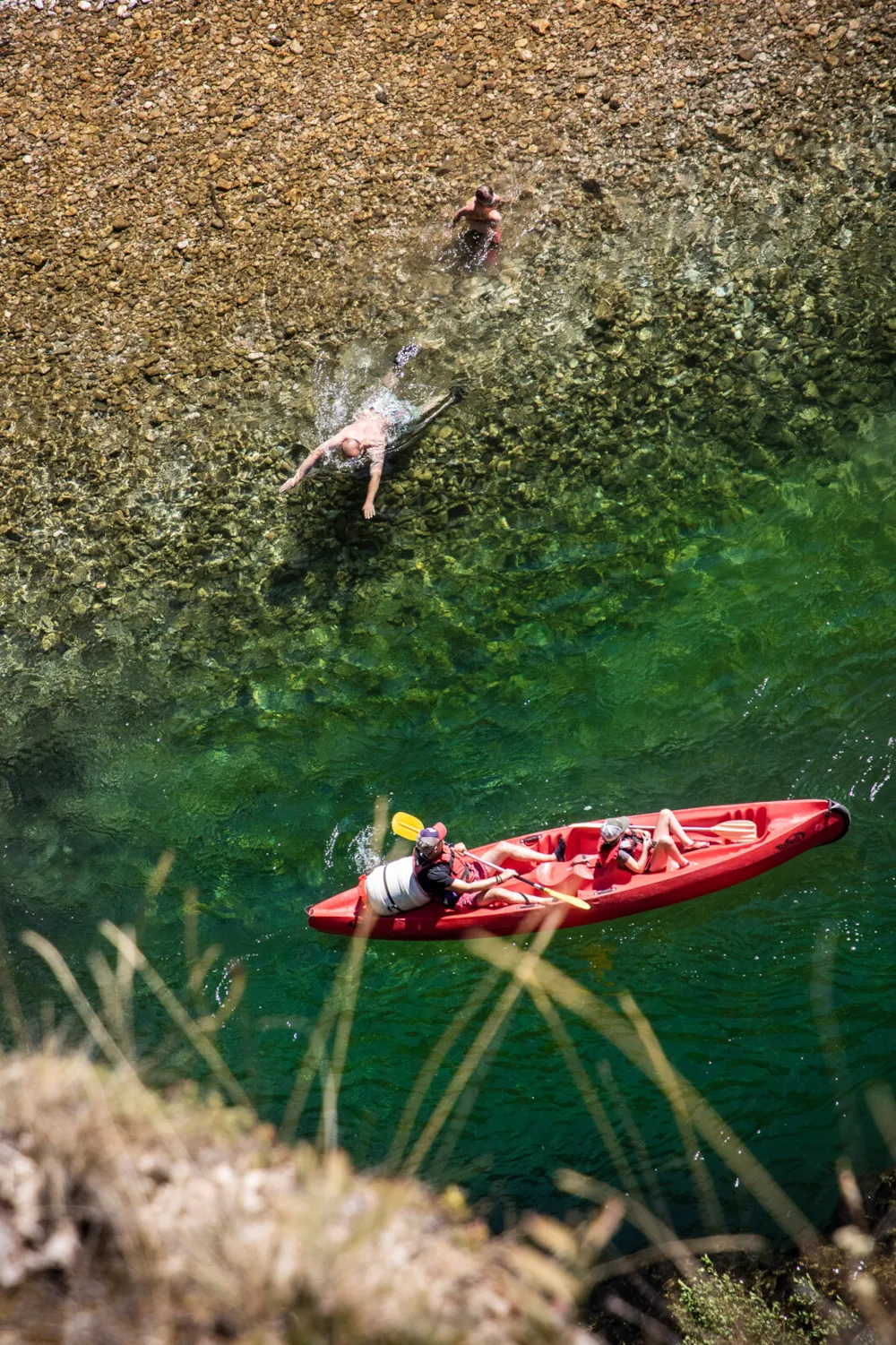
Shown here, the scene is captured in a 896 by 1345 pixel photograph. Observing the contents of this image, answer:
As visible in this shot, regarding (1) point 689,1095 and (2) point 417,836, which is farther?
(2) point 417,836

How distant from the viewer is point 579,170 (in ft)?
30.7

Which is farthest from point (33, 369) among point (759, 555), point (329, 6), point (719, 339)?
point (759, 555)

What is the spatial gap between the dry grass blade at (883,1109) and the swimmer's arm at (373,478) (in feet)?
18.8

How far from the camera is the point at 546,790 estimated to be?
760 cm

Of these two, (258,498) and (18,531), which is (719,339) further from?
(18,531)

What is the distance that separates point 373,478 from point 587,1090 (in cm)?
519

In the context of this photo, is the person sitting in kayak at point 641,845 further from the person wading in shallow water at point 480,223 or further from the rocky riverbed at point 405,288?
the person wading in shallow water at point 480,223

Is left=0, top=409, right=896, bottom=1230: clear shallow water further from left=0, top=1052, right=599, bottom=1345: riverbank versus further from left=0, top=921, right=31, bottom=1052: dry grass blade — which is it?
left=0, top=1052, right=599, bottom=1345: riverbank

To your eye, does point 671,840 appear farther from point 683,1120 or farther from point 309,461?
point 309,461

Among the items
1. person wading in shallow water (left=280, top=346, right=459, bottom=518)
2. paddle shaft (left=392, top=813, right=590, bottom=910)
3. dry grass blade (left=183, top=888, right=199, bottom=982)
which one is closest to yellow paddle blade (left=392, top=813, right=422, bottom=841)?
paddle shaft (left=392, top=813, right=590, bottom=910)

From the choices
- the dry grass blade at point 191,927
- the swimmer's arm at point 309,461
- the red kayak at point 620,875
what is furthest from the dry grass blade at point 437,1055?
the swimmer's arm at point 309,461

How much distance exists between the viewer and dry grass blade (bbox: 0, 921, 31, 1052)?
750cm

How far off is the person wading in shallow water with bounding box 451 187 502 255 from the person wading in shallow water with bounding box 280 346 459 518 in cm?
115

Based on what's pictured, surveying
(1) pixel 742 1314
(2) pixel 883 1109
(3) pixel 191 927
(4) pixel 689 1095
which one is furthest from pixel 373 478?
(1) pixel 742 1314
